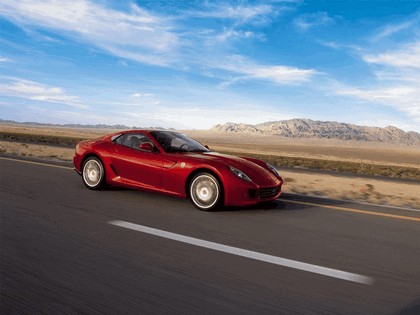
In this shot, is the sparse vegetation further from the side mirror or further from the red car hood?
the side mirror

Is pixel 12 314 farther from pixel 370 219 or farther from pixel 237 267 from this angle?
pixel 370 219

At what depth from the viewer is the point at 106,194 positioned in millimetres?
7953

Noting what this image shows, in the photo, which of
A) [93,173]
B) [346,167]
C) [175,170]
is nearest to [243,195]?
[175,170]

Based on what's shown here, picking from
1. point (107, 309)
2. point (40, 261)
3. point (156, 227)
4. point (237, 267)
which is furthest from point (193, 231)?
point (107, 309)

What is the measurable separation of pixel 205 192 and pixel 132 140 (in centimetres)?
204

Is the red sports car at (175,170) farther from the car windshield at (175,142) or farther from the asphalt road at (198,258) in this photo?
the asphalt road at (198,258)

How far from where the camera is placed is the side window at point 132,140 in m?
8.02

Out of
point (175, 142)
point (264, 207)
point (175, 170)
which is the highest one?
point (175, 142)

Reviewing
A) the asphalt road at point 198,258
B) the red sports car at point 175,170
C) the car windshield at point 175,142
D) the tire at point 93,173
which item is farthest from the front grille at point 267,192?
the tire at point 93,173

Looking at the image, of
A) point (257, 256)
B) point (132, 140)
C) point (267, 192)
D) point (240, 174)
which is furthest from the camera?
point (132, 140)

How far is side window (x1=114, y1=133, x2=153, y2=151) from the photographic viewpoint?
802 centimetres

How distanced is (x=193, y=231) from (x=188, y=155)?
85.9 inches

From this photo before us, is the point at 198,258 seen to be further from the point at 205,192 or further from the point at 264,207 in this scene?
the point at 264,207

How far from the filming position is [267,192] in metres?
7.12
